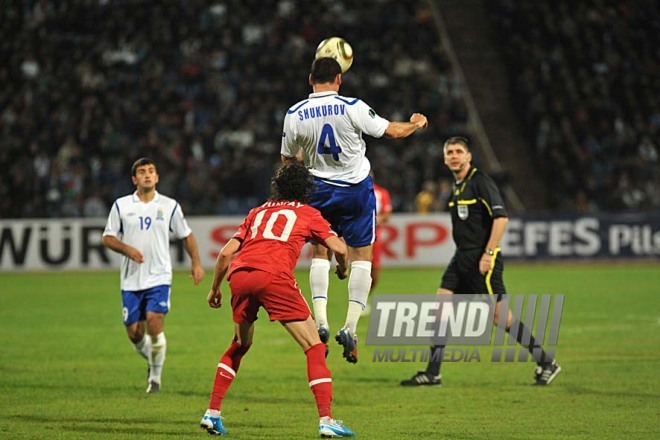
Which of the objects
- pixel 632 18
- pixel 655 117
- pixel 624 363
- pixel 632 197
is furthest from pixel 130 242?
pixel 632 18

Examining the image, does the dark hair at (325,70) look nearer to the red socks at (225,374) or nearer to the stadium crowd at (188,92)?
the red socks at (225,374)

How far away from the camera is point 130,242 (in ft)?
39.2

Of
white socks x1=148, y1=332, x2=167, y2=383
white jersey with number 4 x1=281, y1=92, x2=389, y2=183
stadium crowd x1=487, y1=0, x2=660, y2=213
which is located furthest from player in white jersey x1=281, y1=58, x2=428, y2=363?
stadium crowd x1=487, y1=0, x2=660, y2=213

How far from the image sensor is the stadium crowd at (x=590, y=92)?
95.6 ft

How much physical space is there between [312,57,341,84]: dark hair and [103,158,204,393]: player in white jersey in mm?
3089

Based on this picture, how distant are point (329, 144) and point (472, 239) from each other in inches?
112

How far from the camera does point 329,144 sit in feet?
30.6

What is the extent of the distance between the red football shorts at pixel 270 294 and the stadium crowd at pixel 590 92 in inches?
845

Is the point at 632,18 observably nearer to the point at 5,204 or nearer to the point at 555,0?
the point at 555,0

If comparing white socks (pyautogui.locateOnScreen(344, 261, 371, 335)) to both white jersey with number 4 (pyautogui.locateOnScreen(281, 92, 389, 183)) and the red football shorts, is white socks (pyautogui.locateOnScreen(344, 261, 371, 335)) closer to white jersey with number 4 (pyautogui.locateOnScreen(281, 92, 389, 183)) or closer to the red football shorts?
white jersey with number 4 (pyautogui.locateOnScreen(281, 92, 389, 183))

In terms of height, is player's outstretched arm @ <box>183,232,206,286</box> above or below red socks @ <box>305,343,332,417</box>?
above

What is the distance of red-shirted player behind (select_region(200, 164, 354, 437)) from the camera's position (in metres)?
8.21

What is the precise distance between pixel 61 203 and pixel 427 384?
18.3 metres

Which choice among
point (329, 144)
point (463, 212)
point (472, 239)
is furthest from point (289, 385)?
point (329, 144)
